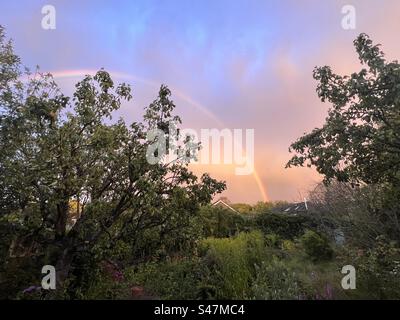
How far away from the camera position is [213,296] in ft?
27.6

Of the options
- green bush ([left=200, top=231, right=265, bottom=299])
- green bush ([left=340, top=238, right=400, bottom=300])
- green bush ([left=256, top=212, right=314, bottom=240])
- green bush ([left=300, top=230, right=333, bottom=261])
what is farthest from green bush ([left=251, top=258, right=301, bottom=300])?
green bush ([left=256, top=212, right=314, bottom=240])

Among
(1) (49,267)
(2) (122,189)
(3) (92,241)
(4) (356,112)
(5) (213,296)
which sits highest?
(4) (356,112)

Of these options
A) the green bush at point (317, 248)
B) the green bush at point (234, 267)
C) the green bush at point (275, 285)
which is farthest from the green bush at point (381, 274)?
the green bush at point (317, 248)

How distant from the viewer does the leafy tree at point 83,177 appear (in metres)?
7.38

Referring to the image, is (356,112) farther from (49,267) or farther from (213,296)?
(49,267)

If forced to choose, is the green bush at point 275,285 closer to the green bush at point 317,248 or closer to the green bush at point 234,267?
the green bush at point 234,267

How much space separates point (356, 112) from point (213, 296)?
4.88m

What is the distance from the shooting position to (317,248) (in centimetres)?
1462

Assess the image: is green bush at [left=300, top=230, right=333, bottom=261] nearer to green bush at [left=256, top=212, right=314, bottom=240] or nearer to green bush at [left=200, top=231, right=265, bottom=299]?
green bush at [left=200, top=231, right=265, bottom=299]

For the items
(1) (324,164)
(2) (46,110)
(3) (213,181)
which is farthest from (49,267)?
(1) (324,164)

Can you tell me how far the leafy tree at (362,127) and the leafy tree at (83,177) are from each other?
2304 millimetres

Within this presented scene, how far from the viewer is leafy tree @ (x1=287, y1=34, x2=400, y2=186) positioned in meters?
7.14

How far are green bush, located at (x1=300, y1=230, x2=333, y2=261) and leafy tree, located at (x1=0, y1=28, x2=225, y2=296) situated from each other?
7.59 m
